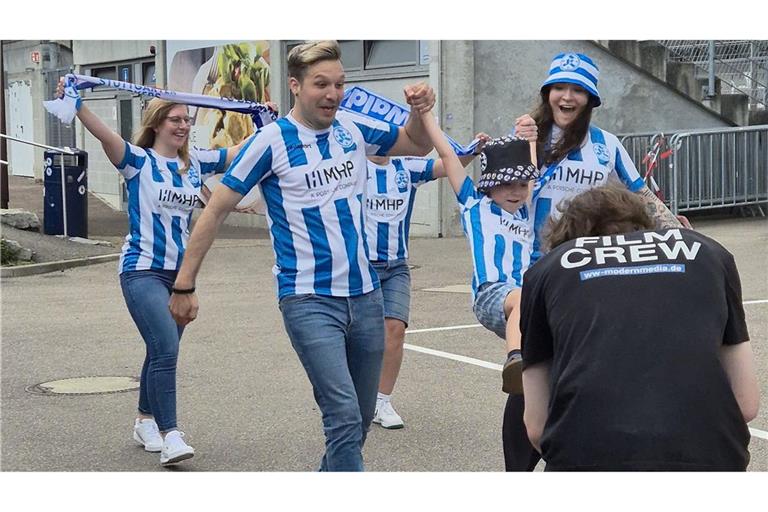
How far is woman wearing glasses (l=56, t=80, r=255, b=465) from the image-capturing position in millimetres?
6285

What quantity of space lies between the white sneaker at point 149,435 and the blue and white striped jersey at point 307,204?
2040 millimetres

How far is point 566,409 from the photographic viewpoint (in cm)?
315

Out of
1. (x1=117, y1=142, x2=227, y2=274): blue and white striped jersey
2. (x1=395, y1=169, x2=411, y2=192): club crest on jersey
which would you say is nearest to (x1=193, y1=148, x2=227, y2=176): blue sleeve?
(x1=117, y1=142, x2=227, y2=274): blue and white striped jersey

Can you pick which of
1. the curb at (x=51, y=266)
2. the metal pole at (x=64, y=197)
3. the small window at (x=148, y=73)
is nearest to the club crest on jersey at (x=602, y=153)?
the curb at (x=51, y=266)

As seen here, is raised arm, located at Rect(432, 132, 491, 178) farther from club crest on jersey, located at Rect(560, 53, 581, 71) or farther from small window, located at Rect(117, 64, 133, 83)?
small window, located at Rect(117, 64, 133, 83)

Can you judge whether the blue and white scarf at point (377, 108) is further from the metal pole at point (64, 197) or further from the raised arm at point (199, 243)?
the metal pole at point (64, 197)

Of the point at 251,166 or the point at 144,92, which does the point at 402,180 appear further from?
the point at 251,166

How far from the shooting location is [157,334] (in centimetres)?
627

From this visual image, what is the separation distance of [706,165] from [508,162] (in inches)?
567

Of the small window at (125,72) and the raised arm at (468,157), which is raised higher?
the small window at (125,72)

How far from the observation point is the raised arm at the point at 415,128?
17.3 feet

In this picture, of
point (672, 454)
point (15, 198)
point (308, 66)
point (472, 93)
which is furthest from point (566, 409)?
point (15, 198)

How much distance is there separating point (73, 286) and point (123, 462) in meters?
8.69

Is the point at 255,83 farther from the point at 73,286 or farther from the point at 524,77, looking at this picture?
the point at 73,286
